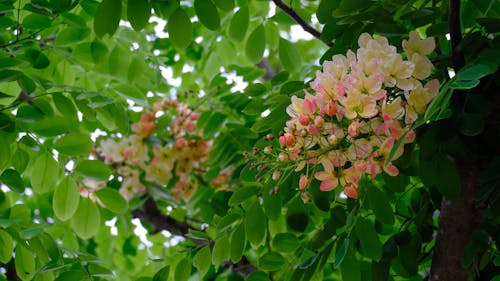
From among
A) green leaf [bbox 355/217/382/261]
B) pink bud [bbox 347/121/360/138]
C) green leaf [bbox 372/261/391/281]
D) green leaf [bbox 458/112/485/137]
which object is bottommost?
green leaf [bbox 372/261/391/281]

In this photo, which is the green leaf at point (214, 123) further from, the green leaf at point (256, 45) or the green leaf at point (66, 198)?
the green leaf at point (66, 198)

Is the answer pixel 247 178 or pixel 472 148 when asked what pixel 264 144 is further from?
pixel 472 148

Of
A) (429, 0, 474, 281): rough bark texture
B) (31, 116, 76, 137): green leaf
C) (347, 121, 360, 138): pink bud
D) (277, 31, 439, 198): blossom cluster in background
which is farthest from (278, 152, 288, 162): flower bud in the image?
(31, 116, 76, 137): green leaf

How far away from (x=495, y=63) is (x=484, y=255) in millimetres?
395

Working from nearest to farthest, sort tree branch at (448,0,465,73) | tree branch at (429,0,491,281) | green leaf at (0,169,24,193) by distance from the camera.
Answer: tree branch at (448,0,465,73), tree branch at (429,0,491,281), green leaf at (0,169,24,193)

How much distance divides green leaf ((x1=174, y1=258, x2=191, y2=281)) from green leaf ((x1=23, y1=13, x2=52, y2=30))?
570 mm

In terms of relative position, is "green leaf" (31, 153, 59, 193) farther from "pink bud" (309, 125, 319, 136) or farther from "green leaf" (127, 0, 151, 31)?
"pink bud" (309, 125, 319, 136)

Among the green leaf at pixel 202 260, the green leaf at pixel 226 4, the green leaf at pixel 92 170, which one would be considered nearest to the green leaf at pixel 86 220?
the green leaf at pixel 92 170

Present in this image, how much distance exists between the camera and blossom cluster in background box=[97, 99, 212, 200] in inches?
87.3

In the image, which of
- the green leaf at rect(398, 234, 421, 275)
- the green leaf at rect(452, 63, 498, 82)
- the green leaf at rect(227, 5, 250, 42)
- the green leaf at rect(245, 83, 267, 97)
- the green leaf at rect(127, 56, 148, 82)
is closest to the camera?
the green leaf at rect(452, 63, 498, 82)

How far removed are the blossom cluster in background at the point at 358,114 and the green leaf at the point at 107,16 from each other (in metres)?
0.41

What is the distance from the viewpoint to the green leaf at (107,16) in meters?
1.24

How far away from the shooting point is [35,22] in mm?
1445

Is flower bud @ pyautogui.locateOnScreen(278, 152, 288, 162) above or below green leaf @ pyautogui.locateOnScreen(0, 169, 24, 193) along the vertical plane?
above
